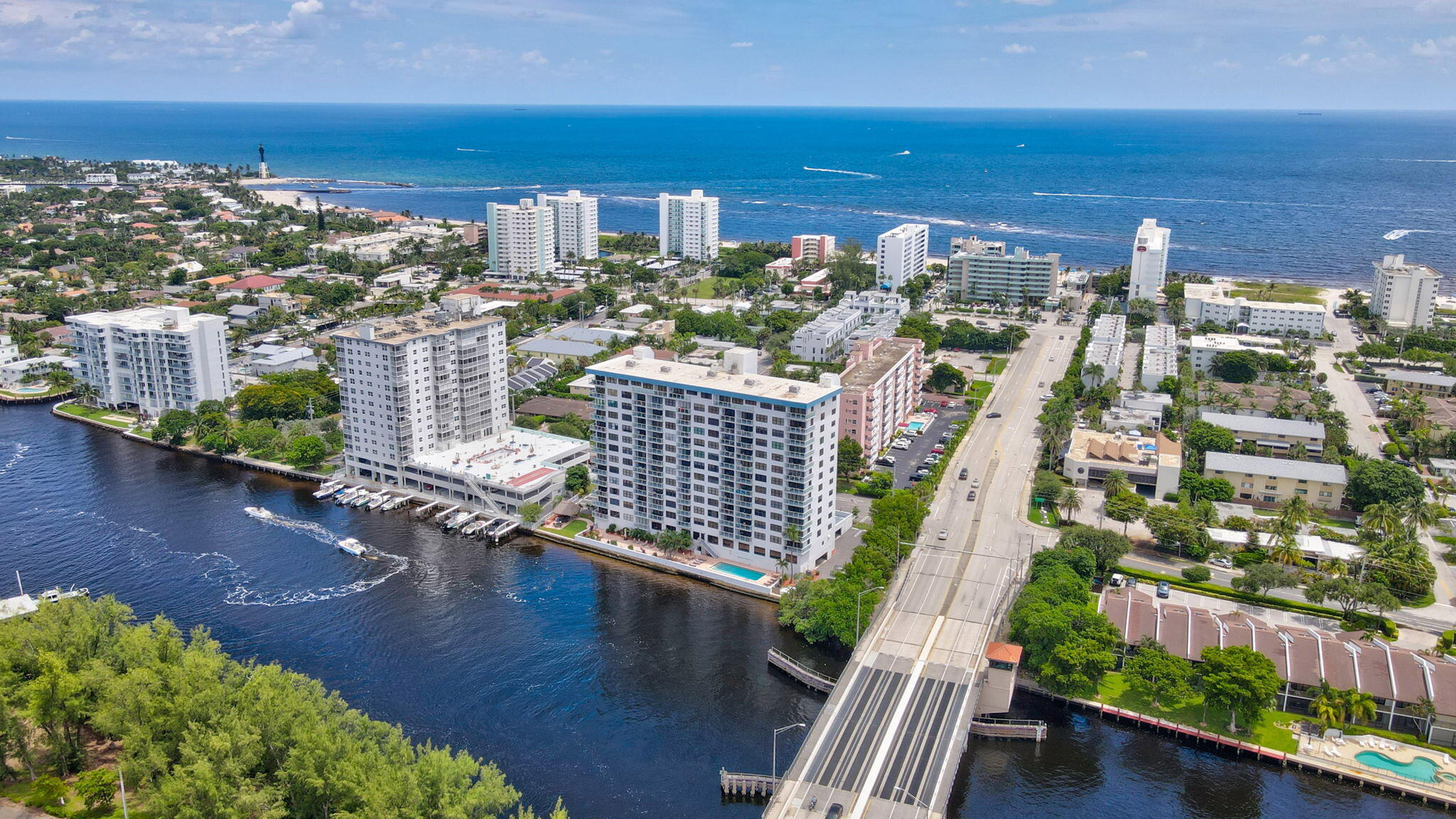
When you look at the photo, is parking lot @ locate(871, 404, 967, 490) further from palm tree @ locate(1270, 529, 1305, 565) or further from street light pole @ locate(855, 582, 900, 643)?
palm tree @ locate(1270, 529, 1305, 565)

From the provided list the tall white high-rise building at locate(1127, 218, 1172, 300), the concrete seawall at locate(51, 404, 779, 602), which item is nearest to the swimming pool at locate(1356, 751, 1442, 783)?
the concrete seawall at locate(51, 404, 779, 602)

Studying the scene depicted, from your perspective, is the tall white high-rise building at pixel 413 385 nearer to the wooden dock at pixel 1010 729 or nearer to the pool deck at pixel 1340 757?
the wooden dock at pixel 1010 729

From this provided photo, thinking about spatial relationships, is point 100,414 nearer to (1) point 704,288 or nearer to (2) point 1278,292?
(1) point 704,288

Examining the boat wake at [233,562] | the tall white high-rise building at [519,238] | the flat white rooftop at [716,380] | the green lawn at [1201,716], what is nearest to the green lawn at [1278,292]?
the flat white rooftop at [716,380]

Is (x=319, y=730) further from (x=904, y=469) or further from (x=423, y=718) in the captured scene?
(x=904, y=469)

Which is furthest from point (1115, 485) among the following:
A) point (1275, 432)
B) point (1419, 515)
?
point (1275, 432)

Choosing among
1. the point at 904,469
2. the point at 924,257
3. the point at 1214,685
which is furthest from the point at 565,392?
the point at 924,257

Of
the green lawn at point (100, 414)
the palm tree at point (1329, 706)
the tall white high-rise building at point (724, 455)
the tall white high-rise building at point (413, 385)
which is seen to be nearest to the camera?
the palm tree at point (1329, 706)
